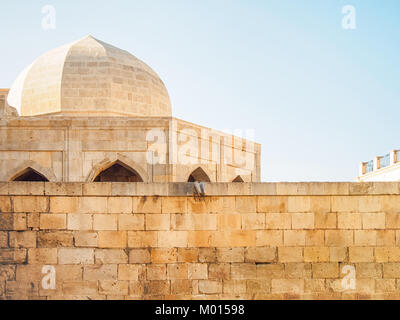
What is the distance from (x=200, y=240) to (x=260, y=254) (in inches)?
35.0

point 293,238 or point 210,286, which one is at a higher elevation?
point 293,238

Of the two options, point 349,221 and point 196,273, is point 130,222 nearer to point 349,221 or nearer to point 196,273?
point 196,273

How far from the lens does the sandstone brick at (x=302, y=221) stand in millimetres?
7309

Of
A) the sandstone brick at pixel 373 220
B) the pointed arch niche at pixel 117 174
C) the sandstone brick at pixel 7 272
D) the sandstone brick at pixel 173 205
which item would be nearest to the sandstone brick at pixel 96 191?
the sandstone brick at pixel 173 205

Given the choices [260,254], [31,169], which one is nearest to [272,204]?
[260,254]

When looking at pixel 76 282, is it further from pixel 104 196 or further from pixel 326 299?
pixel 326 299

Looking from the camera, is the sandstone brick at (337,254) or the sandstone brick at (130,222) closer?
the sandstone brick at (130,222)

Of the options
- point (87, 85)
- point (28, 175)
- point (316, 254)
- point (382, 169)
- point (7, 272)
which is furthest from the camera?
point (382, 169)

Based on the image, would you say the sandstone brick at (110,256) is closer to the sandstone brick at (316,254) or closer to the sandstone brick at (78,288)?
the sandstone brick at (78,288)

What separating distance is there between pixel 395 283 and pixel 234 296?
2.37m

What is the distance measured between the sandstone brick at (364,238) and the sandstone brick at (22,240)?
463 centimetres

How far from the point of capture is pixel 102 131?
527 inches

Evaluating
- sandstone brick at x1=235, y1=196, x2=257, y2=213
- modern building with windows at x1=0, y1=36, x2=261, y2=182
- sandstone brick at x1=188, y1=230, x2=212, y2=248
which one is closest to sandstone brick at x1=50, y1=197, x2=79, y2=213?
sandstone brick at x1=188, y1=230, x2=212, y2=248

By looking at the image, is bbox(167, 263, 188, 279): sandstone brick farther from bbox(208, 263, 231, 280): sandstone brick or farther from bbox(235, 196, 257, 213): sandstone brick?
bbox(235, 196, 257, 213): sandstone brick
